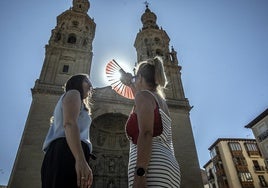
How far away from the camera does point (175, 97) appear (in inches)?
688

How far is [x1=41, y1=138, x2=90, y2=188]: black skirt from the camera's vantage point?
1.61 m

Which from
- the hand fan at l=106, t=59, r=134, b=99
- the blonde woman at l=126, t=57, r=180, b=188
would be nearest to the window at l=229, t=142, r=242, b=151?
the hand fan at l=106, t=59, r=134, b=99

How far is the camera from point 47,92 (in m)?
14.1

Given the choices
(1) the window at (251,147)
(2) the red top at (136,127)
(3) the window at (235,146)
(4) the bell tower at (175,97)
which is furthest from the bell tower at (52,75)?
(1) the window at (251,147)

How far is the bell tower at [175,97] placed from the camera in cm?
1323

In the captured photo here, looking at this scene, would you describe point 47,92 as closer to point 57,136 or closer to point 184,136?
point 184,136

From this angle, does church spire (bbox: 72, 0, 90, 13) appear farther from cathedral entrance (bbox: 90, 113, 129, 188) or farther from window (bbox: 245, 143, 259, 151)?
window (bbox: 245, 143, 259, 151)

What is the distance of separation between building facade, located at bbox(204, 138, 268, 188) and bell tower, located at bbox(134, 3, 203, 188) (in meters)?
15.8

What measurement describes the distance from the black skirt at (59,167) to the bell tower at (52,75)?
10399mm

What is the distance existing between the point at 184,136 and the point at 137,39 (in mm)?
13834

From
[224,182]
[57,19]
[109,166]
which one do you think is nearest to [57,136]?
[109,166]

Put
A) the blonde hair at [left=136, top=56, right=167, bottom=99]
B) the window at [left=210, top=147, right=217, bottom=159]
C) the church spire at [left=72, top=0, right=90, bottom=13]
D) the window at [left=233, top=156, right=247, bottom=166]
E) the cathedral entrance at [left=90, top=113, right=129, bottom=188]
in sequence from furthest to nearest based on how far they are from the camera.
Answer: the window at [left=210, top=147, right=217, bottom=159]
the window at [left=233, top=156, right=247, bottom=166]
the church spire at [left=72, top=0, right=90, bottom=13]
the cathedral entrance at [left=90, top=113, right=129, bottom=188]
the blonde hair at [left=136, top=56, right=167, bottom=99]

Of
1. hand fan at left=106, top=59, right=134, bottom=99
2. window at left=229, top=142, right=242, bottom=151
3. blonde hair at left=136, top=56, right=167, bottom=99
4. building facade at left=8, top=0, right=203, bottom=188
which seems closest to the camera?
blonde hair at left=136, top=56, right=167, bottom=99

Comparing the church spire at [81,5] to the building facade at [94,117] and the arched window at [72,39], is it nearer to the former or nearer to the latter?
the building facade at [94,117]
